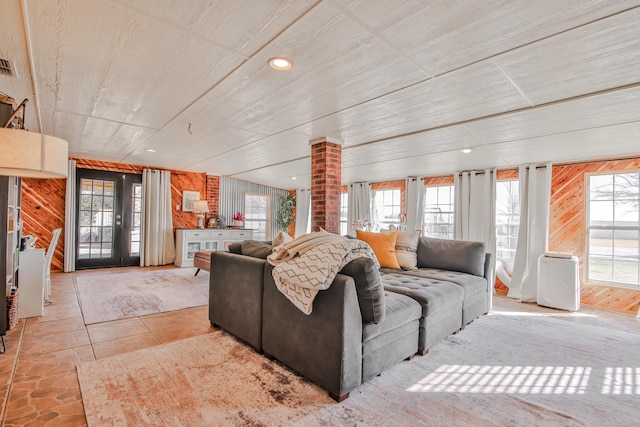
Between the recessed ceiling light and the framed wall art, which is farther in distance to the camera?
the framed wall art

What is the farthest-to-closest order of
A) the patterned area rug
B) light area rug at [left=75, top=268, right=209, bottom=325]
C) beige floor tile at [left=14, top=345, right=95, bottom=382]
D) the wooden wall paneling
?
the wooden wall paneling, light area rug at [left=75, top=268, right=209, bottom=325], beige floor tile at [left=14, top=345, right=95, bottom=382], the patterned area rug

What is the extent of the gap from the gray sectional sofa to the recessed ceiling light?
1.41 m

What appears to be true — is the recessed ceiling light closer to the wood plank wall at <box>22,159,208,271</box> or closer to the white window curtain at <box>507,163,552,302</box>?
the white window curtain at <box>507,163,552,302</box>

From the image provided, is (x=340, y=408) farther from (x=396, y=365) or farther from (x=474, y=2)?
(x=474, y=2)

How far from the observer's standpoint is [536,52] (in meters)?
1.85

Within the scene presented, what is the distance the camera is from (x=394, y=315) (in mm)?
2227

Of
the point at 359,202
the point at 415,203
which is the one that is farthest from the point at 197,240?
the point at 415,203

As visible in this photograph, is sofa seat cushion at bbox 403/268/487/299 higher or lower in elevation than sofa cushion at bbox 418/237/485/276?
lower

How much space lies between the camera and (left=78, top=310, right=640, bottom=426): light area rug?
5.73ft

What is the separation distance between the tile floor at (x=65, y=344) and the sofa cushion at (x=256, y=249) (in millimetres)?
898

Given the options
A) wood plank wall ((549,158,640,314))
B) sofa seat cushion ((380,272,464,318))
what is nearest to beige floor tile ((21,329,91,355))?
sofa seat cushion ((380,272,464,318))

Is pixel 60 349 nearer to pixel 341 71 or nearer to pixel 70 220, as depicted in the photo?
pixel 341 71

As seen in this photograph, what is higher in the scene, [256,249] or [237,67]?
[237,67]

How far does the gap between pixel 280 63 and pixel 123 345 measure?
261 centimetres
